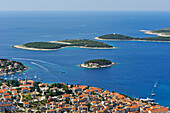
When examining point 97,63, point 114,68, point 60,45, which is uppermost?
point 60,45

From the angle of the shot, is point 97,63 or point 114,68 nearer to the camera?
point 114,68

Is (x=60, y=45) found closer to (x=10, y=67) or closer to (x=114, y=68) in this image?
(x=114, y=68)

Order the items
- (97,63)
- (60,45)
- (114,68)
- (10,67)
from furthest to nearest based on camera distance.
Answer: (60,45) → (97,63) → (114,68) → (10,67)

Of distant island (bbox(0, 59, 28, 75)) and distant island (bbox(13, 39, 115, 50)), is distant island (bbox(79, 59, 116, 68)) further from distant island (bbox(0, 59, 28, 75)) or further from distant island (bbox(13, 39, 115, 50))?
distant island (bbox(13, 39, 115, 50))

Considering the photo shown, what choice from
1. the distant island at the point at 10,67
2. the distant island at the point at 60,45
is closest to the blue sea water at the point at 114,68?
the distant island at the point at 10,67

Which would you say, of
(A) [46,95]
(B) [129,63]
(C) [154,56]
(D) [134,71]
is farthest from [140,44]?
(A) [46,95]

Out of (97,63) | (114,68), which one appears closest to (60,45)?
(97,63)

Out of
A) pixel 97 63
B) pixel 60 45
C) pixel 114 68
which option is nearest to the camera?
pixel 114 68

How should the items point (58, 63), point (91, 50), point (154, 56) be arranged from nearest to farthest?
point (58, 63) → point (154, 56) → point (91, 50)

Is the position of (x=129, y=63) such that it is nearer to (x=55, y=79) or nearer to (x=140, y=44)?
(x=55, y=79)
